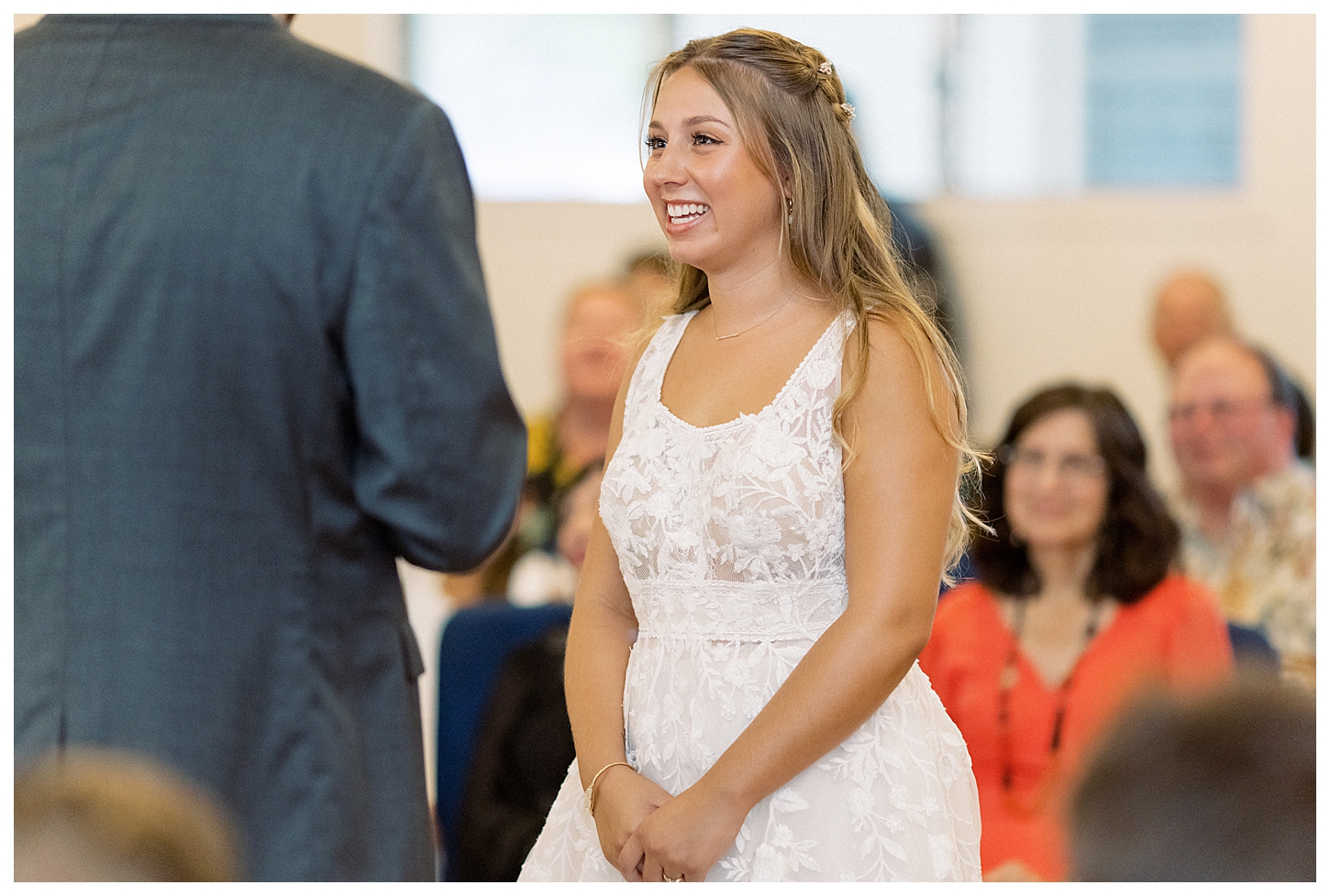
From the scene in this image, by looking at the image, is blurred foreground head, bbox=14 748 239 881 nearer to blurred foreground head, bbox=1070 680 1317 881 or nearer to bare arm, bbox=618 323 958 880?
blurred foreground head, bbox=1070 680 1317 881

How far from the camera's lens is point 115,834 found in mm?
672

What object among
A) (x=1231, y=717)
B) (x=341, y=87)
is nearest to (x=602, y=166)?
(x=341, y=87)

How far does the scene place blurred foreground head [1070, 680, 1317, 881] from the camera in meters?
0.58

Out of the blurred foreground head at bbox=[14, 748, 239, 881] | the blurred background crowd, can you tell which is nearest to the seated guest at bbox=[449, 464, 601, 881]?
the blurred background crowd

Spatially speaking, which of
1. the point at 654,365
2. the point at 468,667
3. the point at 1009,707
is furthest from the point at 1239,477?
the point at 654,365

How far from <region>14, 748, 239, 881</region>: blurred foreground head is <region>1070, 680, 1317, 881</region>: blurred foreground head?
441 mm

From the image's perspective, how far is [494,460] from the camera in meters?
1.39

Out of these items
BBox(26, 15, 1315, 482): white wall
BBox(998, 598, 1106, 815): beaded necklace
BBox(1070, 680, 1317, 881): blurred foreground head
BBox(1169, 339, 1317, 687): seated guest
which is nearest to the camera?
BBox(1070, 680, 1317, 881): blurred foreground head

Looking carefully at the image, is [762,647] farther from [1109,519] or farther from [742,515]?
[1109,519]

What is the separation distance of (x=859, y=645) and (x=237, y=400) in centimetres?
68
